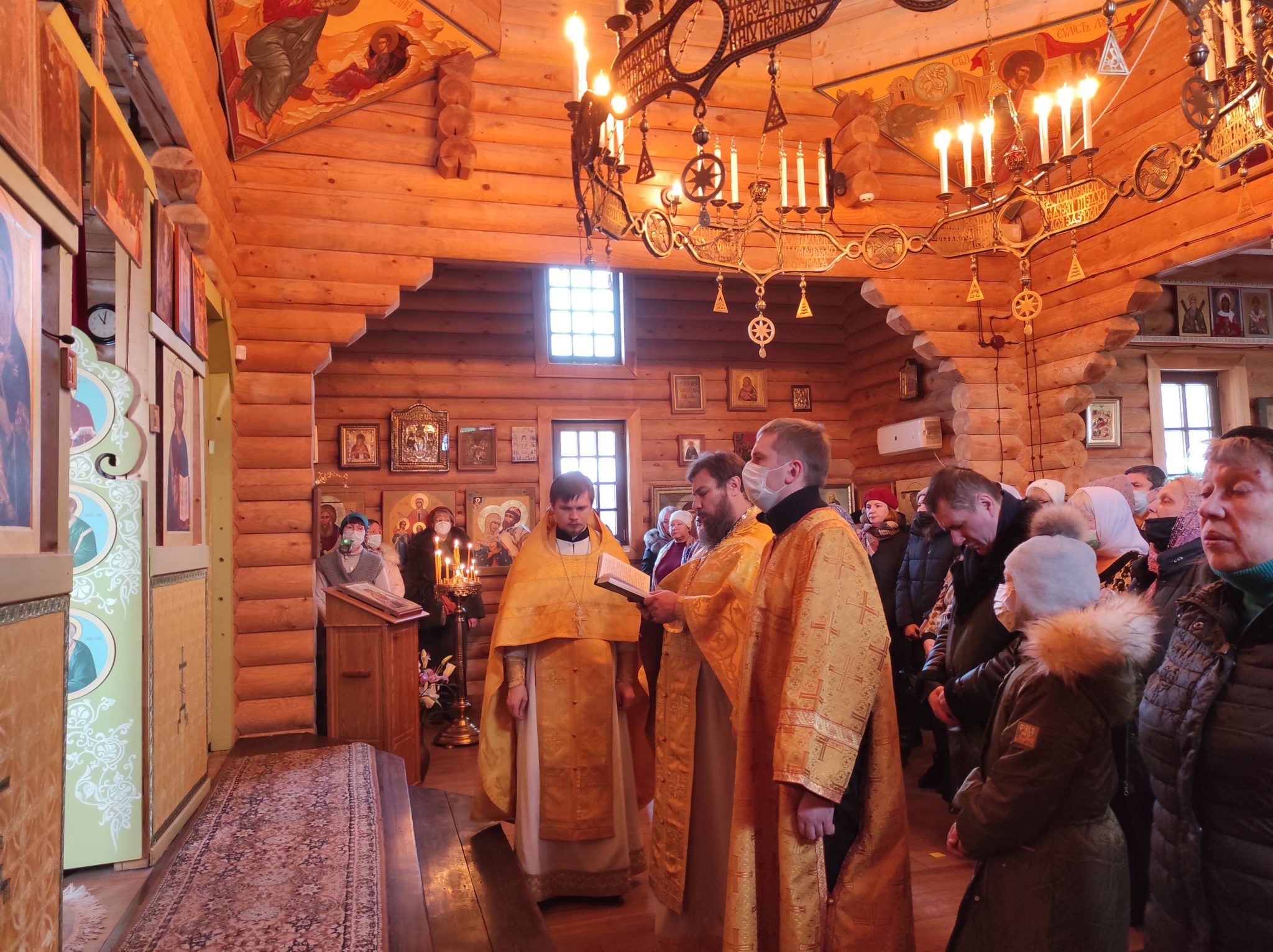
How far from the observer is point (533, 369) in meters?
9.62

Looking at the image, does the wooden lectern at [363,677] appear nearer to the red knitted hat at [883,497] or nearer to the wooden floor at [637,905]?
the wooden floor at [637,905]

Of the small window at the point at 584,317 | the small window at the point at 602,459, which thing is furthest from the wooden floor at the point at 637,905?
the small window at the point at 584,317

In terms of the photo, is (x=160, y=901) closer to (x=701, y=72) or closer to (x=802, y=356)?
(x=701, y=72)

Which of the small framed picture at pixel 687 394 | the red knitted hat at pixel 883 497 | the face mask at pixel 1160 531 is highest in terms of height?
the small framed picture at pixel 687 394

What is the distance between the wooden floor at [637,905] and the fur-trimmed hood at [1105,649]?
58.9 inches

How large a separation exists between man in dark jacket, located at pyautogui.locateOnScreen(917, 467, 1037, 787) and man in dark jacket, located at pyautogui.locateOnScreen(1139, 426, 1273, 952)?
102 cm

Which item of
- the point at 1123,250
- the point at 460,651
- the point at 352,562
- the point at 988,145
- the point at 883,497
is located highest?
the point at 1123,250

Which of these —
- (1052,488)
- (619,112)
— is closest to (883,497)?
(1052,488)

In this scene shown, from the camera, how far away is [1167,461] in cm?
841

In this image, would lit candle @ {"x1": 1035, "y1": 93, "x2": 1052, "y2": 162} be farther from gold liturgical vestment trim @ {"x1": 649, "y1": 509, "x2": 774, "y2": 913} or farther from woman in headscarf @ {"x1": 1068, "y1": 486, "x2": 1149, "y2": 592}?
gold liturgical vestment trim @ {"x1": 649, "y1": 509, "x2": 774, "y2": 913}

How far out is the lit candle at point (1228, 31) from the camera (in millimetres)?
3066

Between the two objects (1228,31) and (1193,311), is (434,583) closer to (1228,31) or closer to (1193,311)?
(1228,31)

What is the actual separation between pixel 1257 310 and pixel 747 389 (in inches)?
193

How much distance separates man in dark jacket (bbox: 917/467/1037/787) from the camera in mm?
3016
